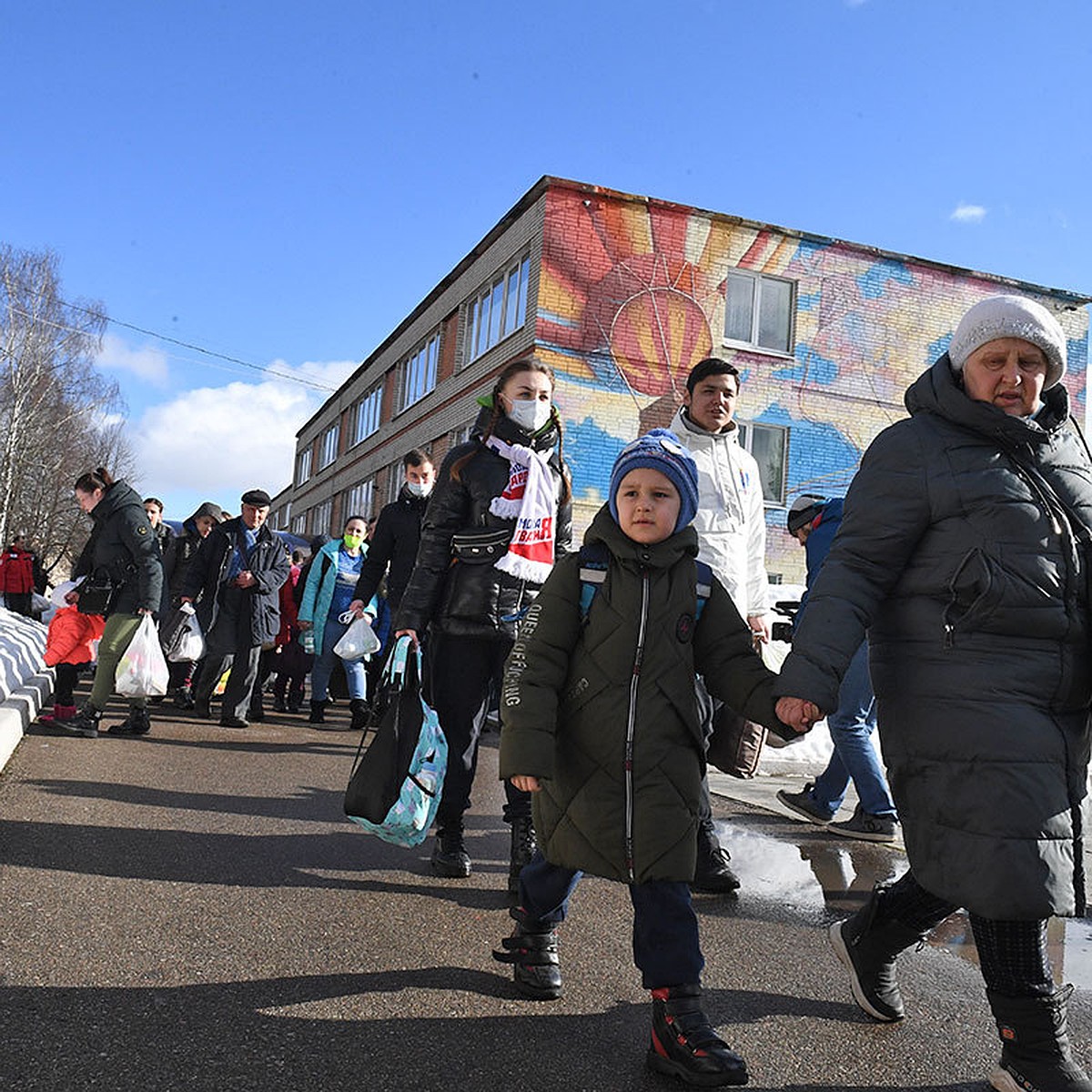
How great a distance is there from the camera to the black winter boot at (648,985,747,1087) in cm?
261

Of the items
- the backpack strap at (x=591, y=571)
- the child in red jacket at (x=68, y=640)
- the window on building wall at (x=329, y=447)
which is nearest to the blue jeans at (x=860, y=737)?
the backpack strap at (x=591, y=571)

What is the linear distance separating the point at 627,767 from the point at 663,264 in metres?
18.5

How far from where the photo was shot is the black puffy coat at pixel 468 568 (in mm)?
4531

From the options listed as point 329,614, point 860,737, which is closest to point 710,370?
point 860,737

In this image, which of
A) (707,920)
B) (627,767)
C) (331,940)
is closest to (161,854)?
(331,940)

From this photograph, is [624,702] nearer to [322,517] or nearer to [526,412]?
[526,412]

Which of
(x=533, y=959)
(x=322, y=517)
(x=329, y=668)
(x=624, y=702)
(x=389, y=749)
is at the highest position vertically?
(x=322, y=517)

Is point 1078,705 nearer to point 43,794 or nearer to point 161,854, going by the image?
point 161,854

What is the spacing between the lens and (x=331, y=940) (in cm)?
362

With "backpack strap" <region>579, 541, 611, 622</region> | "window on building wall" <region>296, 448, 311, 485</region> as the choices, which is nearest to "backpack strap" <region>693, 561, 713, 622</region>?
"backpack strap" <region>579, 541, 611, 622</region>

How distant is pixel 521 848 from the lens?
434 cm

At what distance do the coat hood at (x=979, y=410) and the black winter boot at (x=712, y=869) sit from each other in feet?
7.29

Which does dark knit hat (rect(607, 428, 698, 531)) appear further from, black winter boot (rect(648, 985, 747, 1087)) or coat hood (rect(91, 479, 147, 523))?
coat hood (rect(91, 479, 147, 523))

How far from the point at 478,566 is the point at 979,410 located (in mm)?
2315
